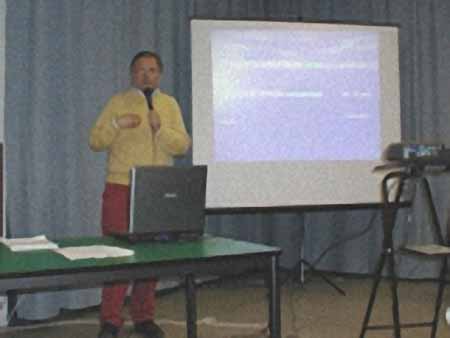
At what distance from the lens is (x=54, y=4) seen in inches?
147

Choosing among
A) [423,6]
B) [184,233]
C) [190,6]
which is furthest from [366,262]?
[184,233]

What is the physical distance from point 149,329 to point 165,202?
120 centimetres

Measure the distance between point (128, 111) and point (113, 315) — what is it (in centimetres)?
106

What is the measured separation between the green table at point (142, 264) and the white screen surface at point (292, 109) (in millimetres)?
1831

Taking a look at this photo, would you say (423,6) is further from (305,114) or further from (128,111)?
(128,111)

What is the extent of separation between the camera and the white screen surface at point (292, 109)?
412cm

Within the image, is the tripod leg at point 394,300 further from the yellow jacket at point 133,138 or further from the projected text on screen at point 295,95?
the projected text on screen at point 295,95

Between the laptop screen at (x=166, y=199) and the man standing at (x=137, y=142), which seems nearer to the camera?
the laptop screen at (x=166, y=199)

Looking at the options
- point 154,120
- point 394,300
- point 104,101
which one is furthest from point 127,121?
point 394,300

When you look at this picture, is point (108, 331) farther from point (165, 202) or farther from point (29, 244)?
point (165, 202)

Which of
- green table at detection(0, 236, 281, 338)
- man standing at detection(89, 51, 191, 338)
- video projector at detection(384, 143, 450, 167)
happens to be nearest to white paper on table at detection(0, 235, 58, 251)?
green table at detection(0, 236, 281, 338)

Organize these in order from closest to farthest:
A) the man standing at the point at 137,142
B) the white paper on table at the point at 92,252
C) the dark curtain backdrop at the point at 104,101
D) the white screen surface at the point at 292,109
A: the white paper on table at the point at 92,252 → the man standing at the point at 137,142 → the dark curtain backdrop at the point at 104,101 → the white screen surface at the point at 292,109

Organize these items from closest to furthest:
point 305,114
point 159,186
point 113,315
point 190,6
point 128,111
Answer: point 159,186, point 113,315, point 128,111, point 305,114, point 190,6

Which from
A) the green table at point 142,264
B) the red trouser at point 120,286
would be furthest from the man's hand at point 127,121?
the green table at point 142,264
